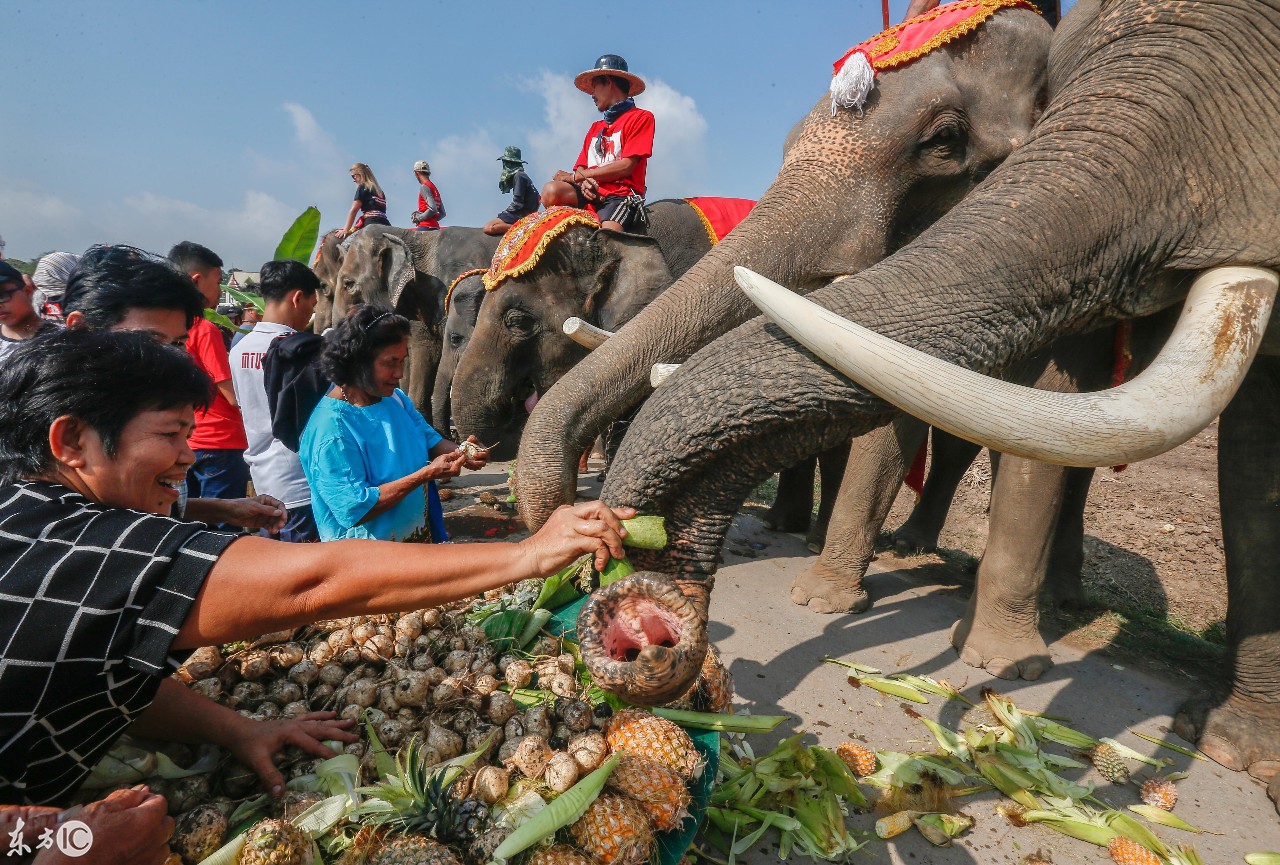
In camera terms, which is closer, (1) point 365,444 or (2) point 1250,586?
(1) point 365,444

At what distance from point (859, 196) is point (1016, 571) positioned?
2085 millimetres

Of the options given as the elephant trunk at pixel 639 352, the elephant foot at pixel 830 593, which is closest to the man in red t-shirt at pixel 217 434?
the elephant trunk at pixel 639 352

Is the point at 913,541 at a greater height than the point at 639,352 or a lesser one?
lesser

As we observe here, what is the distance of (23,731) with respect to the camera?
1.21 meters

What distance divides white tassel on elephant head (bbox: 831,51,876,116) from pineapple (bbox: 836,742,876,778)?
10.0 ft

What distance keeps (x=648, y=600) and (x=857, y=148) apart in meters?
2.88

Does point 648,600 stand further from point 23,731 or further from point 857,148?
point 857,148

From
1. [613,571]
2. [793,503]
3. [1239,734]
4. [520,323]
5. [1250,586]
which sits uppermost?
[520,323]

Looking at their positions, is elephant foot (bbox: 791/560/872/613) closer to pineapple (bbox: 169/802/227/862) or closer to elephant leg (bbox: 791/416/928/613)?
elephant leg (bbox: 791/416/928/613)

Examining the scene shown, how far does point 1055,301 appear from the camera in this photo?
2002mm

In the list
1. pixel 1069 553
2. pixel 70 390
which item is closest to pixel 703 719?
pixel 70 390

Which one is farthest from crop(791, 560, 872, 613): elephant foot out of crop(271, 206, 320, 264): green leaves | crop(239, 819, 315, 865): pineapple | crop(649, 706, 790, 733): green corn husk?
crop(271, 206, 320, 264): green leaves

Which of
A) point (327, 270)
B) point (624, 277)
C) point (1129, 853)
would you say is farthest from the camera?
point (327, 270)

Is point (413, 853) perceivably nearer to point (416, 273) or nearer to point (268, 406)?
point (268, 406)
